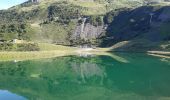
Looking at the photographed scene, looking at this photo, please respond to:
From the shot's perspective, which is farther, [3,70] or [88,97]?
[3,70]

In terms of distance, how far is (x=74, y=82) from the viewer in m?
123

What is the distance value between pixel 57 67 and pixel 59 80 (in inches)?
1674

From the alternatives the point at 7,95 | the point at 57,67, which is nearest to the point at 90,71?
the point at 57,67

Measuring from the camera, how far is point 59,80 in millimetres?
128875

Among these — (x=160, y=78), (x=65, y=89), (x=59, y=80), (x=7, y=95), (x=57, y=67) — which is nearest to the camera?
(x=7, y=95)

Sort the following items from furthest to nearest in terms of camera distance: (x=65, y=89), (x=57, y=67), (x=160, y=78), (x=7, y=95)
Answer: (x=57, y=67) → (x=160, y=78) → (x=65, y=89) → (x=7, y=95)

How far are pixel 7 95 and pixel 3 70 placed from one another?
62741 millimetres

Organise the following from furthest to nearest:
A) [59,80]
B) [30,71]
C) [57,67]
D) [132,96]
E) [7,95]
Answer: [57,67], [30,71], [59,80], [7,95], [132,96]

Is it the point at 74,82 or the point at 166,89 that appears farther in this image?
the point at 74,82

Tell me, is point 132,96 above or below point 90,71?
above

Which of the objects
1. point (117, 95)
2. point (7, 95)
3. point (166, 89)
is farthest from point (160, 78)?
point (7, 95)

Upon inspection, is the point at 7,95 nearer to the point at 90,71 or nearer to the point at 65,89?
the point at 65,89

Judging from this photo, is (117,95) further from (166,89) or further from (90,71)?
(90,71)

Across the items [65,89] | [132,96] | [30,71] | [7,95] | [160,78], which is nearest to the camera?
[132,96]
